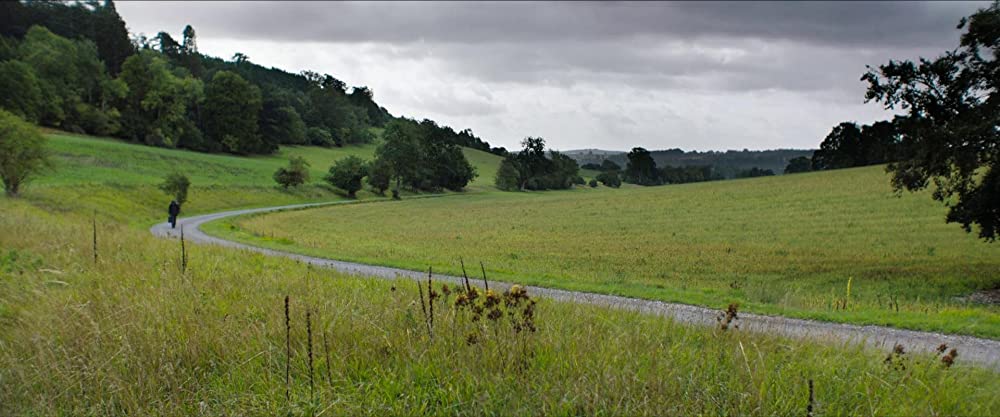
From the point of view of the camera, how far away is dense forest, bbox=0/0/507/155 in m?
80.8

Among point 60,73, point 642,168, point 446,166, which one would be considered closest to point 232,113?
point 60,73

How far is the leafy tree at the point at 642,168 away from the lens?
153m

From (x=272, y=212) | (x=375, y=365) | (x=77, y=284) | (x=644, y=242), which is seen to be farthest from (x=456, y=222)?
(x=375, y=365)

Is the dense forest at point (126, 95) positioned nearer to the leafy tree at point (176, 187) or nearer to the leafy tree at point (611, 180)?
the leafy tree at point (176, 187)

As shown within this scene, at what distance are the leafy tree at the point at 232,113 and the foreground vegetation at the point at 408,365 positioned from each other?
10088 centimetres

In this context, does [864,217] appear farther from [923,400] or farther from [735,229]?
[923,400]

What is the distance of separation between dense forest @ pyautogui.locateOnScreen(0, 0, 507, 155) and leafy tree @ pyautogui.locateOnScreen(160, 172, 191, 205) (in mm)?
33022

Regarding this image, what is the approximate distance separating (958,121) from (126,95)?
330 ft

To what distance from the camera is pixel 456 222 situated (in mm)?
49969

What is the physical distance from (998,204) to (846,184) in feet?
136

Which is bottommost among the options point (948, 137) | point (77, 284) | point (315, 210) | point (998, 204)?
point (315, 210)

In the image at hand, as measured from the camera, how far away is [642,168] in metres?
154

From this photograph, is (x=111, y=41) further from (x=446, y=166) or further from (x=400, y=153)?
(x=446, y=166)

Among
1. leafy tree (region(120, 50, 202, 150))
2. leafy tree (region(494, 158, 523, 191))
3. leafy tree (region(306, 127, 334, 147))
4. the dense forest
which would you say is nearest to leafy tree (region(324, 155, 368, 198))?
the dense forest
